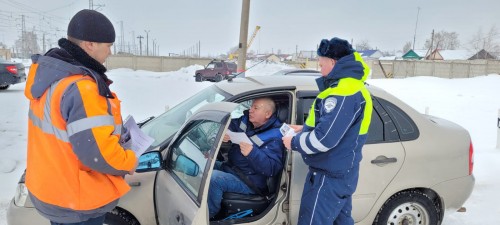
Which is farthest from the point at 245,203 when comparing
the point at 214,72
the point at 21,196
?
the point at 214,72

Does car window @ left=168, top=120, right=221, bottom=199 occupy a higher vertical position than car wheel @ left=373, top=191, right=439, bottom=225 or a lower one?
higher

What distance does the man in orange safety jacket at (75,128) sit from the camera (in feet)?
5.36

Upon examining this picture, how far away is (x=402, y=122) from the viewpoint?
10.0 feet

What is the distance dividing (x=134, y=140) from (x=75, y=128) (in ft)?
1.35

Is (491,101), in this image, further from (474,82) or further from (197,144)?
(197,144)

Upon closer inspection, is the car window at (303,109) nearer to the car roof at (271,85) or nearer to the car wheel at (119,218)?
the car roof at (271,85)

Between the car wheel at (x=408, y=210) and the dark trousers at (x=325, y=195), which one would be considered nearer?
the dark trousers at (x=325, y=195)

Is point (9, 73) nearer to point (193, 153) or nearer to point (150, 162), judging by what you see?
point (150, 162)

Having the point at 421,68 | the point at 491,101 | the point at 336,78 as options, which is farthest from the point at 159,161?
the point at 421,68

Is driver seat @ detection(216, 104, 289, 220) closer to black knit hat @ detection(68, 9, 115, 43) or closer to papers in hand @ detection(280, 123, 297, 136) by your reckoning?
papers in hand @ detection(280, 123, 297, 136)

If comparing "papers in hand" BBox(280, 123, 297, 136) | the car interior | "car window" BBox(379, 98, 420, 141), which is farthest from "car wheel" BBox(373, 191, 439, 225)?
"papers in hand" BBox(280, 123, 297, 136)

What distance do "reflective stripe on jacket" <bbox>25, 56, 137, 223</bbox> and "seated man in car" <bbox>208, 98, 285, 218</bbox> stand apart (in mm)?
1013

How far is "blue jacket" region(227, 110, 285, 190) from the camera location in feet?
8.60

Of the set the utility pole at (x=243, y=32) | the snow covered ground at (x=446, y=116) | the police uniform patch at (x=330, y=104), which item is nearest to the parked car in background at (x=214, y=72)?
the snow covered ground at (x=446, y=116)
